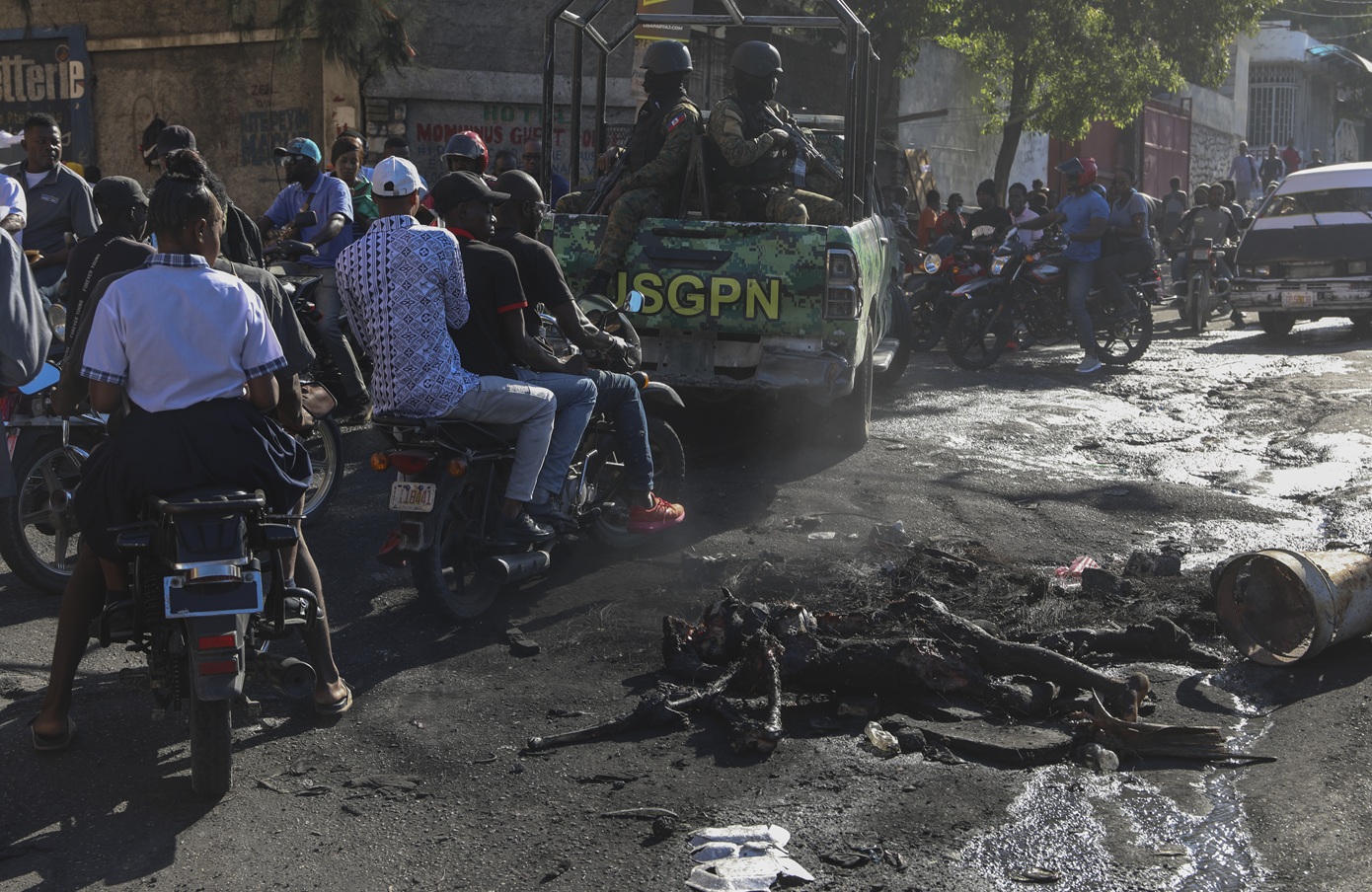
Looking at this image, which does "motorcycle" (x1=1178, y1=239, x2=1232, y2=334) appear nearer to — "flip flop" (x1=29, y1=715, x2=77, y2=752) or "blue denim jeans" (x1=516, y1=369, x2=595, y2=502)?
"blue denim jeans" (x1=516, y1=369, x2=595, y2=502)

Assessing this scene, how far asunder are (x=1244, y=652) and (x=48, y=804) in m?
3.95

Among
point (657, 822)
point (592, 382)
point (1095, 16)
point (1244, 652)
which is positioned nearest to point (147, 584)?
point (657, 822)

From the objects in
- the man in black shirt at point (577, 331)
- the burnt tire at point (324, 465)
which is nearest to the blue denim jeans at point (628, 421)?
the man in black shirt at point (577, 331)

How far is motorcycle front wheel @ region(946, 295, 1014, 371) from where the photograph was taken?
43.9 feet

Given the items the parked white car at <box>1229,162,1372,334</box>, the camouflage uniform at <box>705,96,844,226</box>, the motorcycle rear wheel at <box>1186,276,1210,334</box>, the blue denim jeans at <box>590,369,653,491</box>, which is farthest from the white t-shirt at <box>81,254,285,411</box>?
the motorcycle rear wheel at <box>1186,276,1210,334</box>

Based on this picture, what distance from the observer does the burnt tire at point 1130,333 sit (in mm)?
13945

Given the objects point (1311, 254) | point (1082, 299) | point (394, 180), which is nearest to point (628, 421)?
point (394, 180)

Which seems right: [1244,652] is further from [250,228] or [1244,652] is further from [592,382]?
[250,228]

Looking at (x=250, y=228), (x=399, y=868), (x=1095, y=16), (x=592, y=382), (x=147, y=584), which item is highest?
(x=1095, y=16)

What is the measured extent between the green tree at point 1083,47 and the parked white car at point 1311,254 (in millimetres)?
6815

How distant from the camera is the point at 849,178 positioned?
8797 millimetres

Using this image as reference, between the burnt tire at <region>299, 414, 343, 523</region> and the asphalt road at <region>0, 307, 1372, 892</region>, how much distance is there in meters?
0.16

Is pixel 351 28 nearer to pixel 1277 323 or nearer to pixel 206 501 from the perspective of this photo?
pixel 1277 323

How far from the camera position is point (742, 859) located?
3.48 meters
